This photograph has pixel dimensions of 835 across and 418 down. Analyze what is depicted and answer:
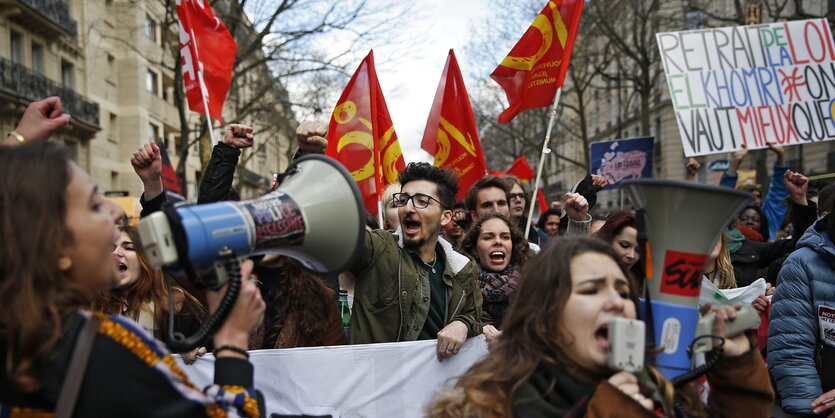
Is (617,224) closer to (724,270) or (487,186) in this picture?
(724,270)

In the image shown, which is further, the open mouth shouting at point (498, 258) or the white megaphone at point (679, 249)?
the open mouth shouting at point (498, 258)

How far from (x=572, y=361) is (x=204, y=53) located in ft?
13.8

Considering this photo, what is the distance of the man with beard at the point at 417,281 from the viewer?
3086 mm

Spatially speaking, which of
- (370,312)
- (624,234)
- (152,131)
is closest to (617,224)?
(624,234)

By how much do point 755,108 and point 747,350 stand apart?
467 cm

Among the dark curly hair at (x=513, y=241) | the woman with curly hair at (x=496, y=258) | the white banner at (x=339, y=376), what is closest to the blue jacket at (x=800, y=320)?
the woman with curly hair at (x=496, y=258)

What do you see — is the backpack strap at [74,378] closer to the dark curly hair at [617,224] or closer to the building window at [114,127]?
the dark curly hair at [617,224]

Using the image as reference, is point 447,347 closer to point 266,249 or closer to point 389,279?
point 389,279

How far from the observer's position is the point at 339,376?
128 inches

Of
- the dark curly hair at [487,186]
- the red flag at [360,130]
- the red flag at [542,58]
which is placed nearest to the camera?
the dark curly hair at [487,186]

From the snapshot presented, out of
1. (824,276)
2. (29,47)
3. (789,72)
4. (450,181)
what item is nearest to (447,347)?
(450,181)

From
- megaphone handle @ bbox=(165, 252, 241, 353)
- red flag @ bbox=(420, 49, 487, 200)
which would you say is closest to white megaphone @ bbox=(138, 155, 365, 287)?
megaphone handle @ bbox=(165, 252, 241, 353)

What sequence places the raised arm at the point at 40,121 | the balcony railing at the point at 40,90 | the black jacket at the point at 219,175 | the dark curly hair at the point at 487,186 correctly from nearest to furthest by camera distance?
1. the raised arm at the point at 40,121
2. the black jacket at the point at 219,175
3. the dark curly hair at the point at 487,186
4. the balcony railing at the point at 40,90

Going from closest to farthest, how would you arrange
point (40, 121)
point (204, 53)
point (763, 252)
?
1. point (40, 121)
2. point (763, 252)
3. point (204, 53)
